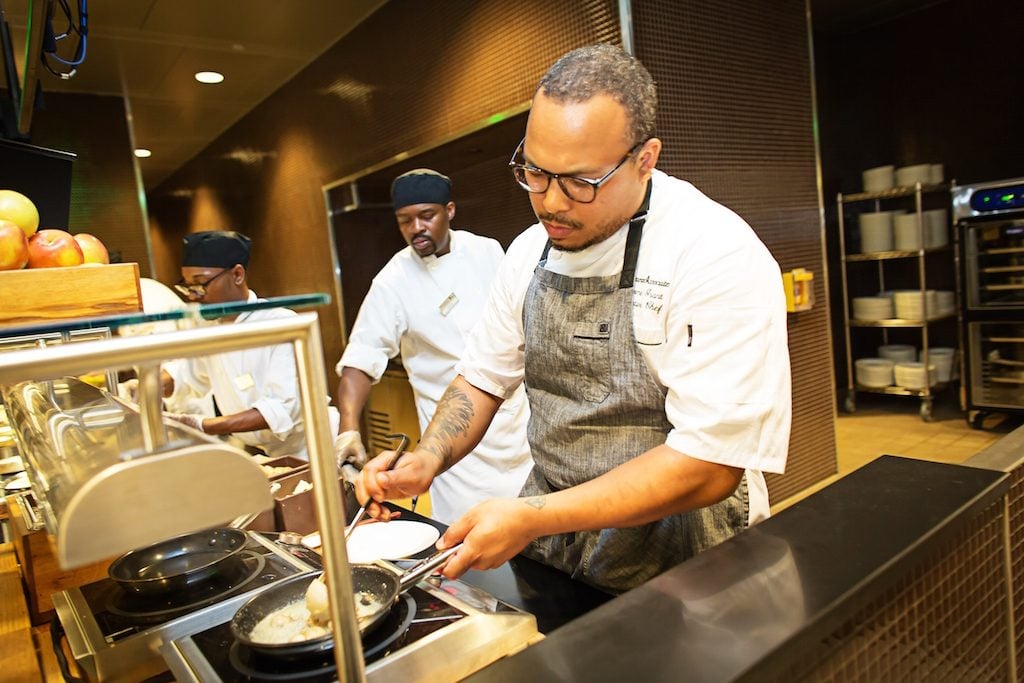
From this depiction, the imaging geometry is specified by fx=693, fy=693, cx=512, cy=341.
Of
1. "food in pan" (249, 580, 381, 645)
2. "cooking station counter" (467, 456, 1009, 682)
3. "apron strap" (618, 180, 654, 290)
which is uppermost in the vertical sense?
"apron strap" (618, 180, 654, 290)

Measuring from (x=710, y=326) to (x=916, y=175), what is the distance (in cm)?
516

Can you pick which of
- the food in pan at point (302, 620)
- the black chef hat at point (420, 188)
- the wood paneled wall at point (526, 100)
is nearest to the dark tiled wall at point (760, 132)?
the wood paneled wall at point (526, 100)

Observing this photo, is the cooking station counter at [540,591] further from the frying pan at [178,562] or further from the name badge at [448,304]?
the name badge at [448,304]

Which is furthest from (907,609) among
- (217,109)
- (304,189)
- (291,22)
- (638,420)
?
(217,109)

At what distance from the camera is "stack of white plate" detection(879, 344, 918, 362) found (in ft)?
18.3

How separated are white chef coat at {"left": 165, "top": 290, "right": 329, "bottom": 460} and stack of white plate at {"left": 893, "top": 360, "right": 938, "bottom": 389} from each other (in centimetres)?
459

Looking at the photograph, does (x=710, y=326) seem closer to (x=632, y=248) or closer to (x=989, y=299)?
(x=632, y=248)

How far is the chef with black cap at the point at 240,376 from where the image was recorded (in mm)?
2592

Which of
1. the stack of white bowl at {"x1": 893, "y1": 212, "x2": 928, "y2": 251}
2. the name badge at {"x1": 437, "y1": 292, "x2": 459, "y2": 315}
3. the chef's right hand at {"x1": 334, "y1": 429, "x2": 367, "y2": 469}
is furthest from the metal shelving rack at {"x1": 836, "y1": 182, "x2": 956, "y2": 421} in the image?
the chef's right hand at {"x1": 334, "y1": 429, "x2": 367, "y2": 469}

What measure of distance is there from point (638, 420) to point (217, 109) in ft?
18.7

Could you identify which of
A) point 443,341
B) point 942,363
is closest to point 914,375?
point 942,363

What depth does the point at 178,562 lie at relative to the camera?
1151 mm

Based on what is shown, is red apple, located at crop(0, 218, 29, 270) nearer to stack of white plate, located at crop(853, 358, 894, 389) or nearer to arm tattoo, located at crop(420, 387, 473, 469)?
arm tattoo, located at crop(420, 387, 473, 469)

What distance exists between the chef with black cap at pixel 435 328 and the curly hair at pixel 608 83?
5.18ft
